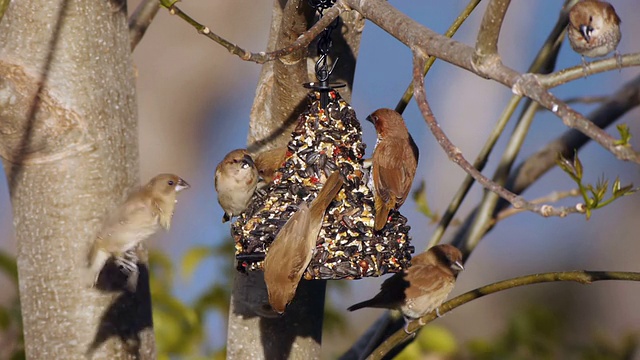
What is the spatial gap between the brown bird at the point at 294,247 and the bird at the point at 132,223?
529mm

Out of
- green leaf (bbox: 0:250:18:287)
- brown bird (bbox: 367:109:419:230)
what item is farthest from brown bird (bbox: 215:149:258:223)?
green leaf (bbox: 0:250:18:287)

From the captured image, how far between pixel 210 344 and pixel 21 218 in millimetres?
1331

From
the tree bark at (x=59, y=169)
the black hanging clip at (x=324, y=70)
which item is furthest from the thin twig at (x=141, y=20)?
the black hanging clip at (x=324, y=70)

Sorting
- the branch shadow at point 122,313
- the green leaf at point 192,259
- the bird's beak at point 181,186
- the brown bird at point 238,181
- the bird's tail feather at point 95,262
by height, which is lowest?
the branch shadow at point 122,313

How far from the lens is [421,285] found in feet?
18.6

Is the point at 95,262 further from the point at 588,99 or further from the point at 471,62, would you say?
the point at 588,99

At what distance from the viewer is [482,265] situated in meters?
11.6

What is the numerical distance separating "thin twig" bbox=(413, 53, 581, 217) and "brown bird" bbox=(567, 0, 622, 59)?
2137mm

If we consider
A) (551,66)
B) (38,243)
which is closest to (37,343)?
(38,243)

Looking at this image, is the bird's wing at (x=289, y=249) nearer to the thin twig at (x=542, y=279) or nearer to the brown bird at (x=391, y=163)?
the brown bird at (x=391, y=163)

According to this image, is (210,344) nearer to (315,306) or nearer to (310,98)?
(315,306)

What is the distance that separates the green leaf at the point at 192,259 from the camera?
4746 mm

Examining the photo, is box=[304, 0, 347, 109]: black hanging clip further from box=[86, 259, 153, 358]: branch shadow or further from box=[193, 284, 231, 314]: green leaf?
box=[193, 284, 231, 314]: green leaf

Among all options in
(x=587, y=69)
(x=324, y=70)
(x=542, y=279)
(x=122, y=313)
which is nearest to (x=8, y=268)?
(x=122, y=313)
